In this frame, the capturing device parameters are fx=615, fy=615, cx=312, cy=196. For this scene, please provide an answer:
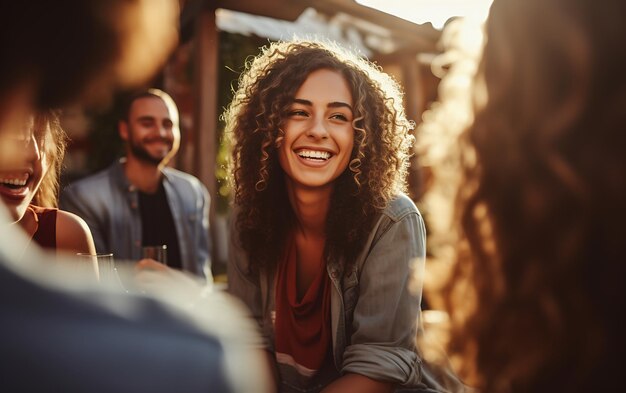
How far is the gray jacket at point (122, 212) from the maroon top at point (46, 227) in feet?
6.19

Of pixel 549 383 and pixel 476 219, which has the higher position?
pixel 476 219

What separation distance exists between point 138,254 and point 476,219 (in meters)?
3.21

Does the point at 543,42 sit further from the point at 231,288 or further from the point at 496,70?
the point at 231,288

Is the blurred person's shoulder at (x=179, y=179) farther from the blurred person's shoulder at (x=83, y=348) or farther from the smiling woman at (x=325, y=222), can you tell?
the blurred person's shoulder at (x=83, y=348)

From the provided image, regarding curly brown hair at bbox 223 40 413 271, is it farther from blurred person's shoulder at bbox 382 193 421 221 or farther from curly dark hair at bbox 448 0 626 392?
curly dark hair at bbox 448 0 626 392

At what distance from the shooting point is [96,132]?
26.9 feet

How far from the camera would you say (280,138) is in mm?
2271

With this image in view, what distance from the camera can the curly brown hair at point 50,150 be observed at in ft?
5.90

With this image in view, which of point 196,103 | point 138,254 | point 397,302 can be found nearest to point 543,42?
point 397,302

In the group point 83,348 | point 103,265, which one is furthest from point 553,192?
point 103,265

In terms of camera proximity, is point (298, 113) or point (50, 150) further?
point (298, 113)

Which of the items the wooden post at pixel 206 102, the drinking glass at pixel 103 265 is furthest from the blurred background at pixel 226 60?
A: the drinking glass at pixel 103 265

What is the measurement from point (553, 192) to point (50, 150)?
4.98 feet

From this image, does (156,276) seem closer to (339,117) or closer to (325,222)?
(325,222)
